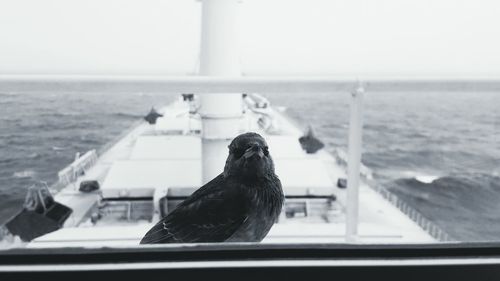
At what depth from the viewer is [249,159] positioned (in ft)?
4.73

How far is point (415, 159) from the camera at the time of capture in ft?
67.6

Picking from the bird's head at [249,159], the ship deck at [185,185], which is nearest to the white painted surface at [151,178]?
the ship deck at [185,185]

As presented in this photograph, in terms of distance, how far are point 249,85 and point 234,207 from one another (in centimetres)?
41

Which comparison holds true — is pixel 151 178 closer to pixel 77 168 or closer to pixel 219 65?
pixel 219 65

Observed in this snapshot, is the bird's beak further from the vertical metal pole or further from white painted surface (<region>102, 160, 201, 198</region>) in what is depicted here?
white painted surface (<region>102, 160, 201, 198</region>)

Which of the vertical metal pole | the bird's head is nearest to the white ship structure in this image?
the vertical metal pole

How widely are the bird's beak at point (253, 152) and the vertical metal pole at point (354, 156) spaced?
0.37 m

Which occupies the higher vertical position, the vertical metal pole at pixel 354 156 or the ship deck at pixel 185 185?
the vertical metal pole at pixel 354 156

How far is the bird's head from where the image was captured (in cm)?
144

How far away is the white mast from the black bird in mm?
3158

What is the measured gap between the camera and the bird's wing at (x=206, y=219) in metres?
1.38

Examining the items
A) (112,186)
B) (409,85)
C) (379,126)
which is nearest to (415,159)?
(379,126)

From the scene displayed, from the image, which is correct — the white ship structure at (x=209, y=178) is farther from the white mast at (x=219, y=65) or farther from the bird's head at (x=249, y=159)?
the bird's head at (x=249, y=159)

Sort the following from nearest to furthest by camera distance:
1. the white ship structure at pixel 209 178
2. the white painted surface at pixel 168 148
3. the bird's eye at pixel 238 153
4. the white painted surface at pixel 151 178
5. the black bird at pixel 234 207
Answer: the black bird at pixel 234 207
the bird's eye at pixel 238 153
the white ship structure at pixel 209 178
the white painted surface at pixel 151 178
the white painted surface at pixel 168 148
